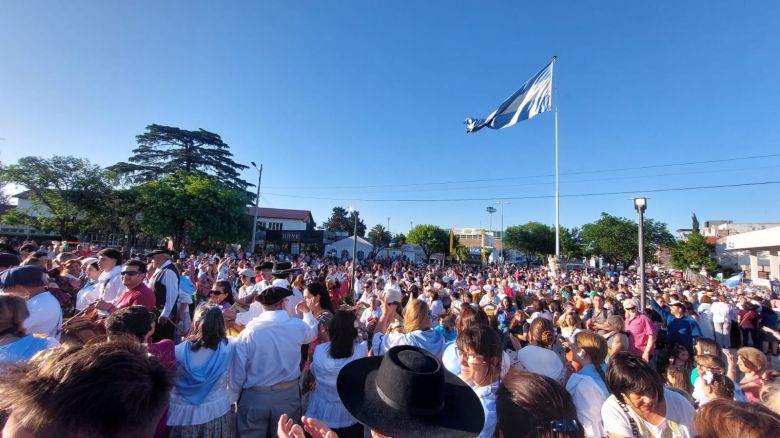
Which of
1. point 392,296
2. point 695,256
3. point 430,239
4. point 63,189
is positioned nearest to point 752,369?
point 392,296

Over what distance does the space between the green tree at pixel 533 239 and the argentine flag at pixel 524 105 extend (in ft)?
152

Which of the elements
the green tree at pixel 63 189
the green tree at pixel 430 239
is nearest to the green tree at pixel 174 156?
the green tree at pixel 63 189

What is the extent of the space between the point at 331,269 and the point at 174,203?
1884 cm

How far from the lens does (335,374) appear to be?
9.78 ft

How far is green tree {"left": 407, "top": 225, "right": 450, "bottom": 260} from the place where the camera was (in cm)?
5384

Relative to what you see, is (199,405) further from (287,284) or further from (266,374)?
(287,284)

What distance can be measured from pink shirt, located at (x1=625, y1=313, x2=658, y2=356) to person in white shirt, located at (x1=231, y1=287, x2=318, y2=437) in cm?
567

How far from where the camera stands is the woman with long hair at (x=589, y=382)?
2.31 metres

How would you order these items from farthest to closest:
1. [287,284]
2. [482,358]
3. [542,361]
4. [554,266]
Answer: [554,266]
[287,284]
[542,361]
[482,358]

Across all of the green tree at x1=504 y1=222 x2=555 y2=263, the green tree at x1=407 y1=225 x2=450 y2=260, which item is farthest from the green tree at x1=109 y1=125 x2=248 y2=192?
the green tree at x1=504 y1=222 x2=555 y2=263

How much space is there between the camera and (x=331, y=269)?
14.9m

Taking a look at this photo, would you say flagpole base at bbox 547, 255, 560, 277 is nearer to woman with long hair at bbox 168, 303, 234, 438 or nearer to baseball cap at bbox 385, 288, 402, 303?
baseball cap at bbox 385, 288, 402, 303

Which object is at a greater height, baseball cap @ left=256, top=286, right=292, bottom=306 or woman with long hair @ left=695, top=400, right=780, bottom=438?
baseball cap @ left=256, top=286, right=292, bottom=306

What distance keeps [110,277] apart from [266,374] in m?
3.68
